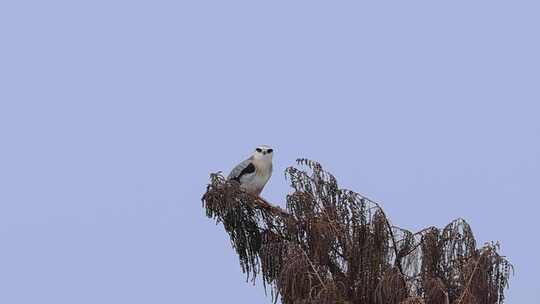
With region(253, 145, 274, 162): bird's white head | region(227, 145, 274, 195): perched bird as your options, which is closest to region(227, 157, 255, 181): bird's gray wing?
region(227, 145, 274, 195): perched bird

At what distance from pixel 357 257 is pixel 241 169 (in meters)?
3.19

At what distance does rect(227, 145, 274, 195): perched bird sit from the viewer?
16438 millimetres

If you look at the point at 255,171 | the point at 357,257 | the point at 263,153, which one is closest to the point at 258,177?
the point at 255,171

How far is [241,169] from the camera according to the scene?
1652 cm

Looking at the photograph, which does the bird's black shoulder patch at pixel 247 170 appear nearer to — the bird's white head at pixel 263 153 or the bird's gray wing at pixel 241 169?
the bird's gray wing at pixel 241 169

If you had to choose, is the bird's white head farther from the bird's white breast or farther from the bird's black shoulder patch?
the bird's black shoulder patch

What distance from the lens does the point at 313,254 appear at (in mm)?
14211

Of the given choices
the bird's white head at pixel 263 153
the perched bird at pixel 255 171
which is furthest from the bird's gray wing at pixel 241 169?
the bird's white head at pixel 263 153

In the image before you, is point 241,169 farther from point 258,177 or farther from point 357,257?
point 357,257

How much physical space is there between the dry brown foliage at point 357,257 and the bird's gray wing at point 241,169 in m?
1.44

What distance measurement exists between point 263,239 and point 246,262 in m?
0.45

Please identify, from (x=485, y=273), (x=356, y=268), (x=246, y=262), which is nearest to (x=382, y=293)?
(x=356, y=268)

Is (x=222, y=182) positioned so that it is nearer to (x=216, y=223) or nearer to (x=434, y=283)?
(x=216, y=223)

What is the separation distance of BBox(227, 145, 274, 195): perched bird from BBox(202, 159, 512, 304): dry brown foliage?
144cm
